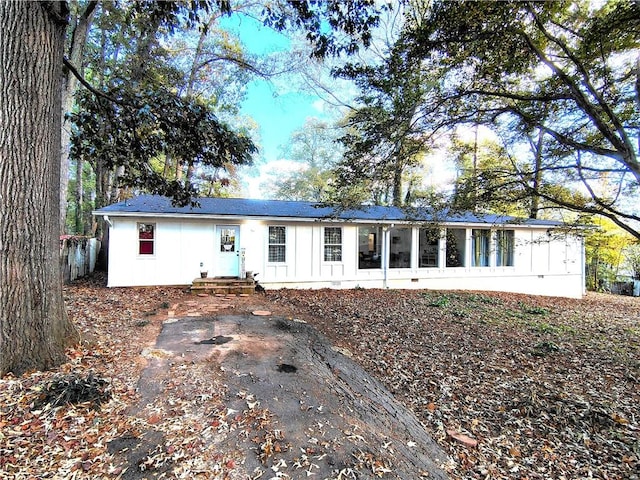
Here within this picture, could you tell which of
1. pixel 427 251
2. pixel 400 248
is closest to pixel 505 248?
pixel 427 251

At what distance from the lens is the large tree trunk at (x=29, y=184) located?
2848 mm

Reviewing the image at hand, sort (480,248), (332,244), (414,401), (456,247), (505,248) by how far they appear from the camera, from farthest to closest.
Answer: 1. (505,248)
2. (480,248)
3. (456,247)
4. (332,244)
5. (414,401)

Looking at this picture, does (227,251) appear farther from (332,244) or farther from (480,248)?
(480,248)

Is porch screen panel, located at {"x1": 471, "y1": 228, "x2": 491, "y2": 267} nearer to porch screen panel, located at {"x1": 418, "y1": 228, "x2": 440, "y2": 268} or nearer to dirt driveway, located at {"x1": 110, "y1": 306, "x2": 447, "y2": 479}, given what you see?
porch screen panel, located at {"x1": 418, "y1": 228, "x2": 440, "y2": 268}

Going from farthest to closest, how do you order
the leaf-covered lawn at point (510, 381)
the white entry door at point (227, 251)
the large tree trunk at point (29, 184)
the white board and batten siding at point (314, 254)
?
the white entry door at point (227, 251), the white board and batten siding at point (314, 254), the large tree trunk at point (29, 184), the leaf-covered lawn at point (510, 381)

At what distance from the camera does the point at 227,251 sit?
33.7 feet

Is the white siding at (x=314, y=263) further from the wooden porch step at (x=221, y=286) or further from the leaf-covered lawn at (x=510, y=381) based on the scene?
the leaf-covered lawn at (x=510, y=381)

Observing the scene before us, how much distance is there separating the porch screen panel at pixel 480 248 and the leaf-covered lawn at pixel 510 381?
17.3 ft

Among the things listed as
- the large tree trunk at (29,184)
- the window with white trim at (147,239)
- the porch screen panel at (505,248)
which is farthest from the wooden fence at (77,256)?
the porch screen panel at (505,248)

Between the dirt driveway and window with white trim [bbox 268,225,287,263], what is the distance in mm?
5923

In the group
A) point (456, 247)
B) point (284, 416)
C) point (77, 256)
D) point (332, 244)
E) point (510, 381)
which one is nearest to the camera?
point (284, 416)

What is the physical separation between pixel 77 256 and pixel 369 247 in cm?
1032

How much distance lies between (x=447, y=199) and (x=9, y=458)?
23.6ft

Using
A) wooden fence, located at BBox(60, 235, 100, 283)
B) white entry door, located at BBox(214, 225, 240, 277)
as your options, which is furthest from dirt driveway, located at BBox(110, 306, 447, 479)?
wooden fence, located at BBox(60, 235, 100, 283)
